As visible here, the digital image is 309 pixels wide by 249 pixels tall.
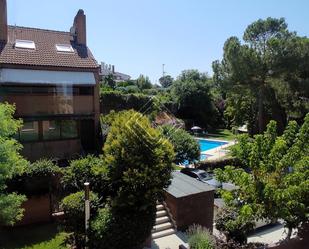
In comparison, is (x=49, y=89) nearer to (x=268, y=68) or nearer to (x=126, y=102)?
(x=126, y=102)

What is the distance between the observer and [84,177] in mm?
14688

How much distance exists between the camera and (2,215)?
10.7 meters

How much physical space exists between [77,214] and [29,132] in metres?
13.4

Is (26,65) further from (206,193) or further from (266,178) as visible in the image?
(266,178)

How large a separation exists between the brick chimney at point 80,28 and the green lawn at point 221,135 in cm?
2798

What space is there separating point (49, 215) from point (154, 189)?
650 cm

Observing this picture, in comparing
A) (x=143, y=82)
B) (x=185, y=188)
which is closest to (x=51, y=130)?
(x=185, y=188)

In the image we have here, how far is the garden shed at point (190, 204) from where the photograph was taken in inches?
657

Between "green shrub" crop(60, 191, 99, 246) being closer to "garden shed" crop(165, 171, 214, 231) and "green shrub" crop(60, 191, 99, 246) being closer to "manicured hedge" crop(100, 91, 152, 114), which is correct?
"garden shed" crop(165, 171, 214, 231)

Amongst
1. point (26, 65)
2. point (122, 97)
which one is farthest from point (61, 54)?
point (122, 97)

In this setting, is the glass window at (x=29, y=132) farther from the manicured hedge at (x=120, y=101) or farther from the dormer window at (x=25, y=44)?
the manicured hedge at (x=120, y=101)

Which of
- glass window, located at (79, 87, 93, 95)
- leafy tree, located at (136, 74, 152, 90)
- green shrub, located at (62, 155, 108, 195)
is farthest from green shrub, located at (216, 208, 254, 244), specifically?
leafy tree, located at (136, 74, 152, 90)

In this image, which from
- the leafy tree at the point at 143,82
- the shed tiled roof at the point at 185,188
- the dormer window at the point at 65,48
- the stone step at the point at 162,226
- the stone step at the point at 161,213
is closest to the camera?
the stone step at the point at 162,226

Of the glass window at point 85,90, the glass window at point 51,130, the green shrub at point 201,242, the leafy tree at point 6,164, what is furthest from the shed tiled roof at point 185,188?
the glass window at point 85,90
